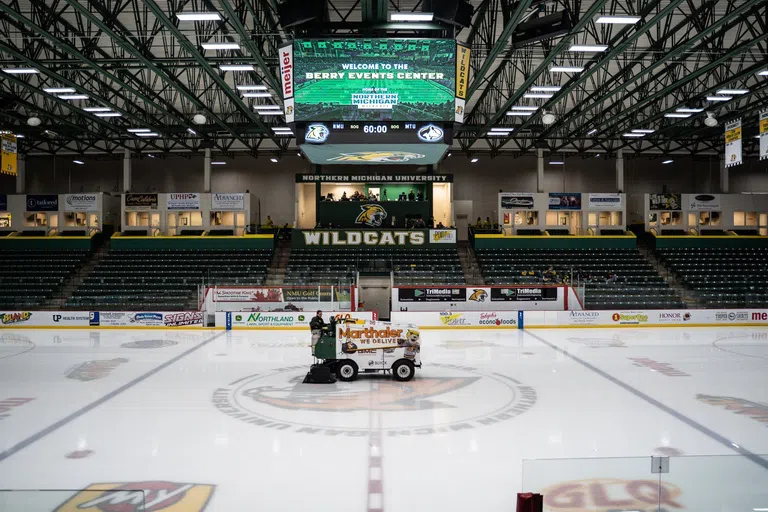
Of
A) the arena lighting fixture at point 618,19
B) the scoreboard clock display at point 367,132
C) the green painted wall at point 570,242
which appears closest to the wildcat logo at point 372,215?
the green painted wall at point 570,242

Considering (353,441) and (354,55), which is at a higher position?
(354,55)

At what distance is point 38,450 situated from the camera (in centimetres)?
831

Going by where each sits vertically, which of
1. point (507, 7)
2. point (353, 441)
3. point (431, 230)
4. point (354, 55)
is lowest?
point (353, 441)

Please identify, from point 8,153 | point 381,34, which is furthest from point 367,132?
point 8,153

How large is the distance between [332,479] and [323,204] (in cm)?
2756

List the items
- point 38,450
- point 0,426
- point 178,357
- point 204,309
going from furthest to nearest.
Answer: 1. point 204,309
2. point 178,357
3. point 0,426
4. point 38,450

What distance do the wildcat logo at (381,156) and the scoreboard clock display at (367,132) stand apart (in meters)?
1.05

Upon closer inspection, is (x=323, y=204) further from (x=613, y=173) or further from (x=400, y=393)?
(x=400, y=393)

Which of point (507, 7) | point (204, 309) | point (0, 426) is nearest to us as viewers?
point (0, 426)

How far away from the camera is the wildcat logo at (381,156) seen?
14.9 metres

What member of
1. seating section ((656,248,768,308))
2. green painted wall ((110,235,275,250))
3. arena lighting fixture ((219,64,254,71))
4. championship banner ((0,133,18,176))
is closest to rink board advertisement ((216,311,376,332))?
championship banner ((0,133,18,176))

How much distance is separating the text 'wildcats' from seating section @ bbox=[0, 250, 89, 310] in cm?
1235

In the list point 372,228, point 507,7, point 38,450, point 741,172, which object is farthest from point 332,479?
point 741,172

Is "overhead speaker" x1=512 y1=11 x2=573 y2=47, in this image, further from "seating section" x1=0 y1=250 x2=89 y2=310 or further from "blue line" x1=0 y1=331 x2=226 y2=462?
"seating section" x1=0 y1=250 x2=89 y2=310
